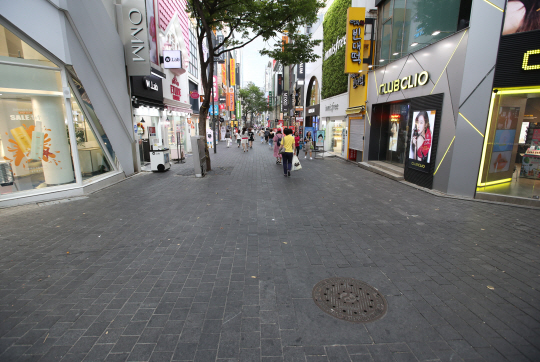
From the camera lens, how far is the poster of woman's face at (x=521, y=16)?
6.30 meters

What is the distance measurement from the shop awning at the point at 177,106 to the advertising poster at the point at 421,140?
1324cm

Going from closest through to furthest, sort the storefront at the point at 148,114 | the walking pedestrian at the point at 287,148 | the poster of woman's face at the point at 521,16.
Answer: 1. the poster of woman's face at the point at 521,16
2. the walking pedestrian at the point at 287,148
3. the storefront at the point at 148,114

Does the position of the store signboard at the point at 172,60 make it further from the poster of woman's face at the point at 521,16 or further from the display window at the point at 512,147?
the display window at the point at 512,147

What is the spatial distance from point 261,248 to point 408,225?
3264 mm

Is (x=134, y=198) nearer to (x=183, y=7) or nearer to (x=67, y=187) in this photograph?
(x=67, y=187)

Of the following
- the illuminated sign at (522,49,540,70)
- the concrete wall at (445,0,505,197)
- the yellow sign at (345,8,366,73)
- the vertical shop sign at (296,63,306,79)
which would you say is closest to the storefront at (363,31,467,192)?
the concrete wall at (445,0,505,197)

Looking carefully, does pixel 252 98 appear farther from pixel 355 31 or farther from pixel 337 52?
pixel 355 31

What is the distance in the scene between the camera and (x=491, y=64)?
6.97m

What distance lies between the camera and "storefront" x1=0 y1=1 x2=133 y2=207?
21.9ft

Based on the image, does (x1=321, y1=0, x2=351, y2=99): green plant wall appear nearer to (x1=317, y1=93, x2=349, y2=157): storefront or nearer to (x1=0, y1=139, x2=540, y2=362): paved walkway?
(x1=317, y1=93, x2=349, y2=157): storefront

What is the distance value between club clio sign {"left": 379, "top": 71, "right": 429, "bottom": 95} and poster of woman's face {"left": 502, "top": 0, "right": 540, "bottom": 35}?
8.60 ft

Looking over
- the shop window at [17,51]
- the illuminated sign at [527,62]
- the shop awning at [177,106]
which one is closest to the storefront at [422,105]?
the illuminated sign at [527,62]

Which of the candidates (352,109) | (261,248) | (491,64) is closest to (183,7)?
(352,109)

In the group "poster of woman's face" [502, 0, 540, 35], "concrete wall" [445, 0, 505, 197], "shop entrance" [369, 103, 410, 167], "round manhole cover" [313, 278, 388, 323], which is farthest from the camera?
"shop entrance" [369, 103, 410, 167]
